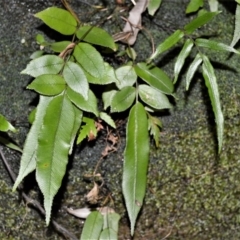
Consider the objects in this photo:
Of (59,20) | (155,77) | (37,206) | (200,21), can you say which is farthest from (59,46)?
(37,206)

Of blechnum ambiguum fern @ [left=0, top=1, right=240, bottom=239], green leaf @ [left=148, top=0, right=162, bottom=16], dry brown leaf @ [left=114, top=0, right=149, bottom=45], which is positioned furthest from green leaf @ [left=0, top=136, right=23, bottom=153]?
green leaf @ [left=148, top=0, right=162, bottom=16]

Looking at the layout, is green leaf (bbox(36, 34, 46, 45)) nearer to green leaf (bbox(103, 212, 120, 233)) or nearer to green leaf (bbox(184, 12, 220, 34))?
green leaf (bbox(184, 12, 220, 34))

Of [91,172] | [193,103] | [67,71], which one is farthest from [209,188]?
[67,71]

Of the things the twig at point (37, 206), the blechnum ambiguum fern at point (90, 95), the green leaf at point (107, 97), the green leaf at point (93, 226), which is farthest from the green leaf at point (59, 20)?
the green leaf at point (93, 226)

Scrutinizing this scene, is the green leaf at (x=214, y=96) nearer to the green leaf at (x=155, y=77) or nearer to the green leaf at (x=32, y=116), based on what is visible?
the green leaf at (x=155, y=77)

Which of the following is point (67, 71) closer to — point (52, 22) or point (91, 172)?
point (52, 22)

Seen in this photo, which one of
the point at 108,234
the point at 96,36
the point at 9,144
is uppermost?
the point at 96,36

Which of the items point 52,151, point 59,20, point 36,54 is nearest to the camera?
point 52,151

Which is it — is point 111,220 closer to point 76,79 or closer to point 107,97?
point 107,97
